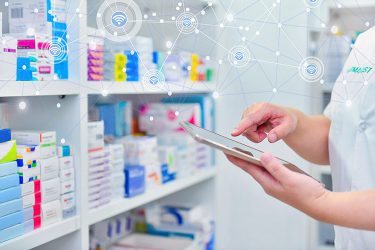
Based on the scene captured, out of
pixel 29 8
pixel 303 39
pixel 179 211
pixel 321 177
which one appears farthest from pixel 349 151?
pixel 321 177

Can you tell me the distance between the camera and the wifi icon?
1134 millimetres

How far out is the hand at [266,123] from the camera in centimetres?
112

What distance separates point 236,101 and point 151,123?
1.21 feet

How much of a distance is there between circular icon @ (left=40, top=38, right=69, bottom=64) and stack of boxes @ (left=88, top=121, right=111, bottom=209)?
0.24 m

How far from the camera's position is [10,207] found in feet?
3.60

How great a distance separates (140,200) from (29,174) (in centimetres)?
49

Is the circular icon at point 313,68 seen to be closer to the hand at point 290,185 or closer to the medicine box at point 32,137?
the hand at point 290,185

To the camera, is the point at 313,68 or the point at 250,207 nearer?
the point at 313,68

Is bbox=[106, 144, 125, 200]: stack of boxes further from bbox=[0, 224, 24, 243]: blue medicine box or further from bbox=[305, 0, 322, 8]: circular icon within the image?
bbox=[305, 0, 322, 8]: circular icon

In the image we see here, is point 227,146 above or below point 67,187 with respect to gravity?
above

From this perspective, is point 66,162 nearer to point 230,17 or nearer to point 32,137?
point 32,137

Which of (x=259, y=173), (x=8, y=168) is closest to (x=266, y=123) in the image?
(x=259, y=173)

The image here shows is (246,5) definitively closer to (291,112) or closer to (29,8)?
(291,112)

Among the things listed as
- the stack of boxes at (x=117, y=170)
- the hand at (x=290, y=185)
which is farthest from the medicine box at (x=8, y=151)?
the hand at (x=290, y=185)
